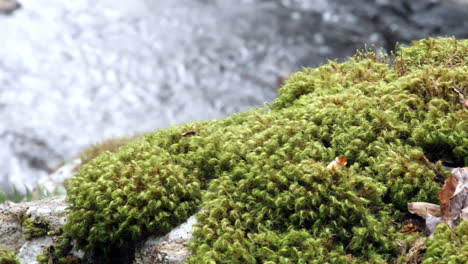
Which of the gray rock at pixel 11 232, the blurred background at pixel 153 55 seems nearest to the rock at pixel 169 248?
the gray rock at pixel 11 232

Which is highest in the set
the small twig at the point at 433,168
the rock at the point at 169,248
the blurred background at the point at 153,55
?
the blurred background at the point at 153,55

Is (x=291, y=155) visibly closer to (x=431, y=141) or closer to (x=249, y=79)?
(x=431, y=141)

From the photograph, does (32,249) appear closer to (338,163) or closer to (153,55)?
(338,163)

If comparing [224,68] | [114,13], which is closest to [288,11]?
[224,68]

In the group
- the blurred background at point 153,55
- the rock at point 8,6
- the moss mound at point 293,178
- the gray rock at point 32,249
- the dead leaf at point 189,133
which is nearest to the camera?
the moss mound at point 293,178

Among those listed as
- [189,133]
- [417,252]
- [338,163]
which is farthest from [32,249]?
[417,252]

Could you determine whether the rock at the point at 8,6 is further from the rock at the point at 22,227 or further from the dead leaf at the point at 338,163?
the dead leaf at the point at 338,163
